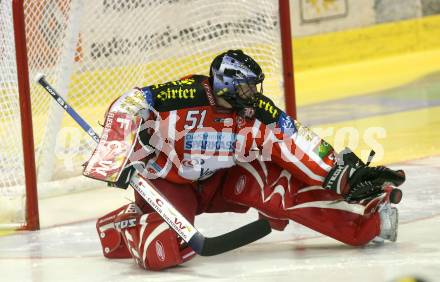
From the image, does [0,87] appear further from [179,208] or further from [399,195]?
[399,195]

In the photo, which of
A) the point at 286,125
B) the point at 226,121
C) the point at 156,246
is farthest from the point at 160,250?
the point at 286,125

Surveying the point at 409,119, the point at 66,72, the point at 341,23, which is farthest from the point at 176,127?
the point at 341,23

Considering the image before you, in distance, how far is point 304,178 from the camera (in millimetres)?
4086

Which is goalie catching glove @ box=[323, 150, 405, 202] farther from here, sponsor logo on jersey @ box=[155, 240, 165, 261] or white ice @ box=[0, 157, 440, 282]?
sponsor logo on jersey @ box=[155, 240, 165, 261]

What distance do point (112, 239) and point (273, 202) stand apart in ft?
2.05

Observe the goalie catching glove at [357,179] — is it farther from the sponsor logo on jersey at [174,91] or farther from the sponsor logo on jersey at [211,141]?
the sponsor logo on jersey at [174,91]

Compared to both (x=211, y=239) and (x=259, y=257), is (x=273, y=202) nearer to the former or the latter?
(x=259, y=257)

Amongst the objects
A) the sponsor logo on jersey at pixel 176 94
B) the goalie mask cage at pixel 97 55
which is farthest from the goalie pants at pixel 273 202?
the goalie mask cage at pixel 97 55

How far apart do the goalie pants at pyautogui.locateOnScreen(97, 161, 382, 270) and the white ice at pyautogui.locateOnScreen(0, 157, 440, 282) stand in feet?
0.25

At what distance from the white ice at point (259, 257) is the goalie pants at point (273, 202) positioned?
0.08 metres

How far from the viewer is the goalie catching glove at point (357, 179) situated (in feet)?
12.7

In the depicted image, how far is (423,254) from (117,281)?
1.07 meters

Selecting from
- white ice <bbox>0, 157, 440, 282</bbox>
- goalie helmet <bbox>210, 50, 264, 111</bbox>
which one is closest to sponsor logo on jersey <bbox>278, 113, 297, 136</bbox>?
goalie helmet <bbox>210, 50, 264, 111</bbox>

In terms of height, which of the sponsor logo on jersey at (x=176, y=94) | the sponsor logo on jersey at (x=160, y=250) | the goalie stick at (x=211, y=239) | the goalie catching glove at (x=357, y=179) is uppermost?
the sponsor logo on jersey at (x=176, y=94)
